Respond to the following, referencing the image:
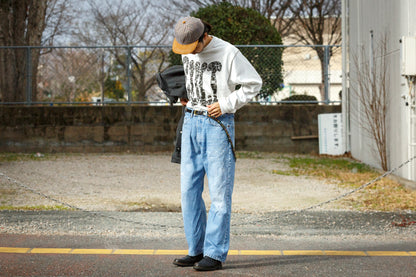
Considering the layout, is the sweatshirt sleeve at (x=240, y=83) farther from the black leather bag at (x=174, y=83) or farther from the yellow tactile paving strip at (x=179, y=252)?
the yellow tactile paving strip at (x=179, y=252)

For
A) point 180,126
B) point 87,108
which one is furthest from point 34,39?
point 180,126

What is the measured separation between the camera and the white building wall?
377 inches

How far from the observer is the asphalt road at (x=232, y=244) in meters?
4.67

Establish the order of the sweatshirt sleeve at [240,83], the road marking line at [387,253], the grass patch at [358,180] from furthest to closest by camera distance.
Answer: the grass patch at [358,180]
the road marking line at [387,253]
the sweatshirt sleeve at [240,83]

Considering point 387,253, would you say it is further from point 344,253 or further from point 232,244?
point 232,244

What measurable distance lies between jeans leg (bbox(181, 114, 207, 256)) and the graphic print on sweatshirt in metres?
0.15

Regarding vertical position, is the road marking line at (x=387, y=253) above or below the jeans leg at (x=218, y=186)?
below

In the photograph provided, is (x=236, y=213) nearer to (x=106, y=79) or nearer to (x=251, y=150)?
(x=251, y=150)

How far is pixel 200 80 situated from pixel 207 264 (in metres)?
1.34

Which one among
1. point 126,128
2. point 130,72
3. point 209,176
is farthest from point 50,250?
point 130,72

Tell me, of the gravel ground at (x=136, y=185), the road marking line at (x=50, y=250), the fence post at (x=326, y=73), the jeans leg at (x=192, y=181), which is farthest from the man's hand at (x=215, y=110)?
the fence post at (x=326, y=73)

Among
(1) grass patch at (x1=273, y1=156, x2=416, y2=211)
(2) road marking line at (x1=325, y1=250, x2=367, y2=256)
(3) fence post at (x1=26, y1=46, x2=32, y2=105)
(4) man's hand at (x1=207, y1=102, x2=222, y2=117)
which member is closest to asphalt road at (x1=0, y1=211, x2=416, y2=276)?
(2) road marking line at (x1=325, y1=250, x2=367, y2=256)

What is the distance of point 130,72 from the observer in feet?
50.5

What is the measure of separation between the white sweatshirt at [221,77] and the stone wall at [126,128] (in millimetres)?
10419
